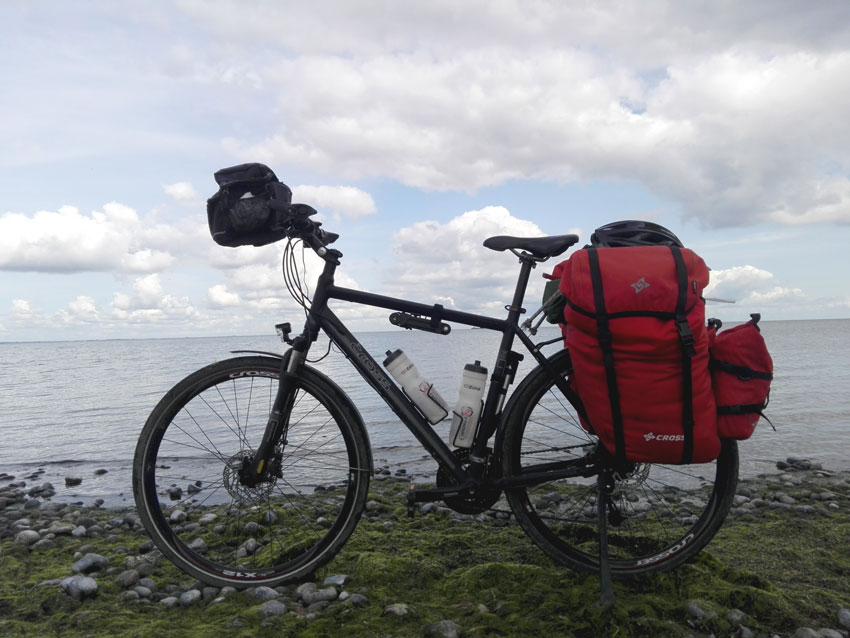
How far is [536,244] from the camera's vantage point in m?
3.72

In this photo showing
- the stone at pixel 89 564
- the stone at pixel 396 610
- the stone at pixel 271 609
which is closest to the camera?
the stone at pixel 396 610

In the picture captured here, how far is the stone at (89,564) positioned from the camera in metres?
4.05

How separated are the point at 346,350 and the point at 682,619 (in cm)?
259

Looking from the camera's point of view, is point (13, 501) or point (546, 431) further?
point (13, 501)

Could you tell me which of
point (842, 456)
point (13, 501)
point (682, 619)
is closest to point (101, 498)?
point (13, 501)

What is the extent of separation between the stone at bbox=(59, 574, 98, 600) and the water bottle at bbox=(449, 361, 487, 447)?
8.07ft

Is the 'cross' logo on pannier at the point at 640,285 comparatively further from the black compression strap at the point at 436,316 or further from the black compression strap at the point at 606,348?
the black compression strap at the point at 436,316

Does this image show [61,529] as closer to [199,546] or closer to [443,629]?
[199,546]

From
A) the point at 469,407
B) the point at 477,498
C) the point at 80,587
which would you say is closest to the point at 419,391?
the point at 469,407

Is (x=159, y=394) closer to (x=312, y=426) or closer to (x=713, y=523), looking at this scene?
(x=312, y=426)

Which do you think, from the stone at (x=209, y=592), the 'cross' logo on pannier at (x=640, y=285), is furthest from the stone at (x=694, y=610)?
the stone at (x=209, y=592)

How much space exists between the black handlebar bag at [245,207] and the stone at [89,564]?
98.8 inches

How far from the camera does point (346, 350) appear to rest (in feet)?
13.2

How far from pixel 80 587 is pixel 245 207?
8.56 feet
